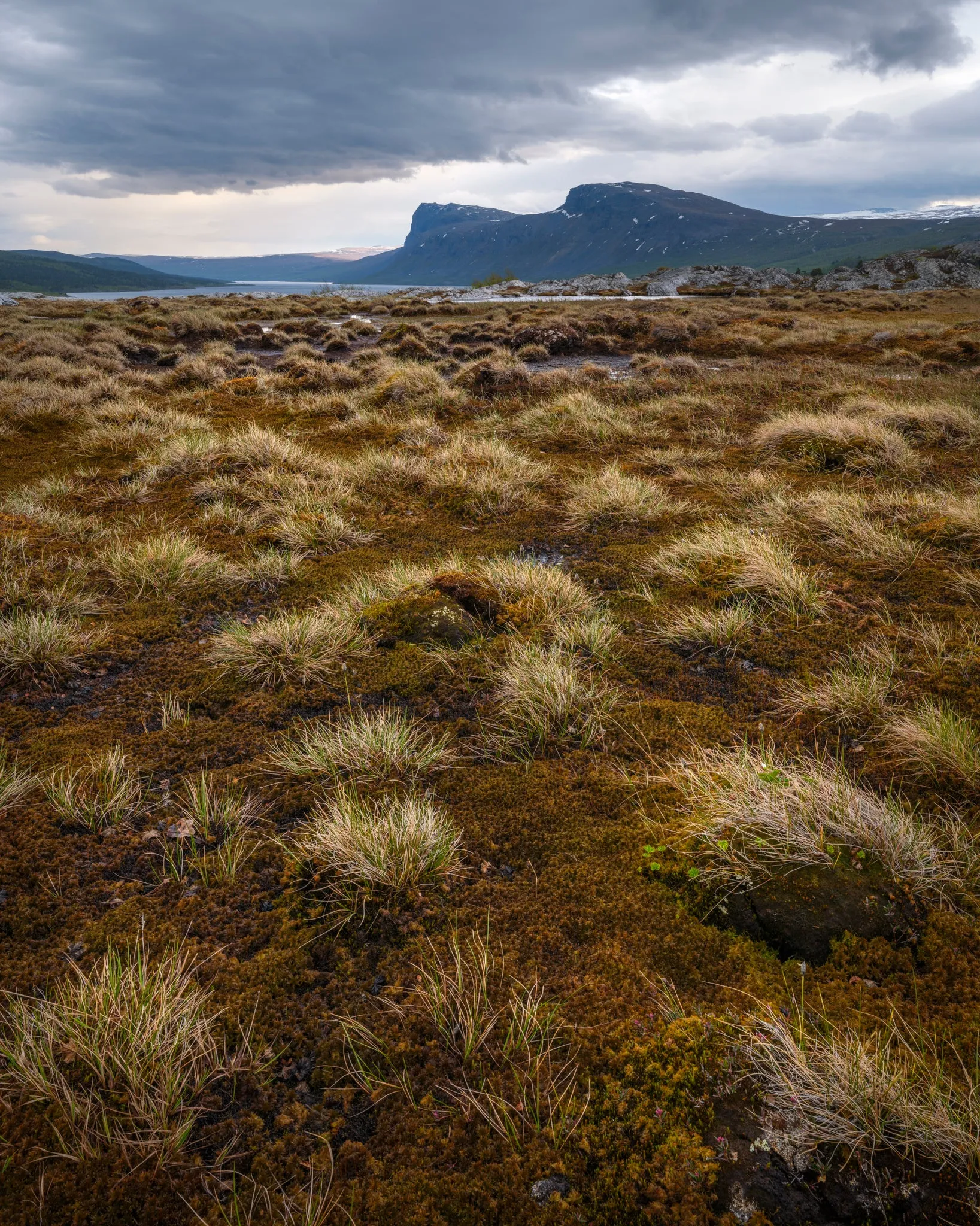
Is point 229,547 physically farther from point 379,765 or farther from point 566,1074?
point 566,1074

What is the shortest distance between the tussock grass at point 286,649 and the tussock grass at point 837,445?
7.19m

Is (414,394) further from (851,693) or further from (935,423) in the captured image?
(851,693)

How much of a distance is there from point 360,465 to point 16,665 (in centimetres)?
541

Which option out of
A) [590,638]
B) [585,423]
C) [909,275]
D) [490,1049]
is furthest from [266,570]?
[909,275]

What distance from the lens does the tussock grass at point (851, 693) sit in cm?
337

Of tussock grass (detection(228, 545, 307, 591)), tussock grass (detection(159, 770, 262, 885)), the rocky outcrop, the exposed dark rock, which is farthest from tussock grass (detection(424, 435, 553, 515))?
the rocky outcrop

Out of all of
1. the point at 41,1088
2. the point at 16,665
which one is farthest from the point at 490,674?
the point at 16,665

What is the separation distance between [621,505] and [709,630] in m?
2.98

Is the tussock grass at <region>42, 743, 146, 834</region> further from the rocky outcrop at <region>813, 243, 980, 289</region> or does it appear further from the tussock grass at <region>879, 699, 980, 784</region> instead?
the rocky outcrop at <region>813, 243, 980, 289</region>

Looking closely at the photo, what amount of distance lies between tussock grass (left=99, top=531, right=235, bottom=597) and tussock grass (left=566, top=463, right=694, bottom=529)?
3.79 meters

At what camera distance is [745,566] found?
5.07 metres

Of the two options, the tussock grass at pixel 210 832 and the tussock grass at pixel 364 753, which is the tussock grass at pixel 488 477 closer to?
the tussock grass at pixel 364 753

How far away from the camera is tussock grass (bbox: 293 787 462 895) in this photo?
2.42 meters

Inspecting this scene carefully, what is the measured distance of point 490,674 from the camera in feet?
12.7
